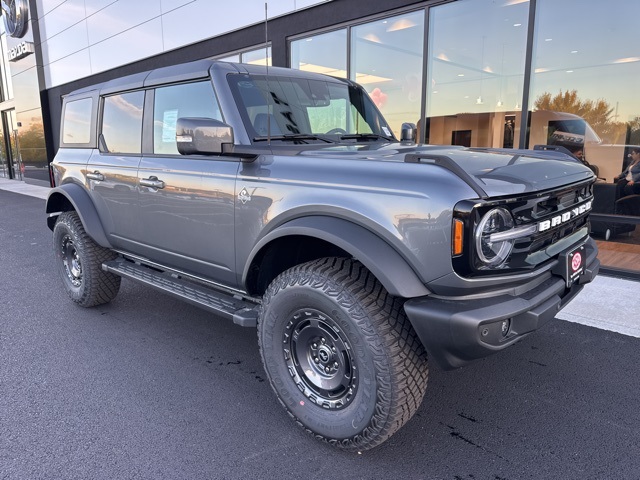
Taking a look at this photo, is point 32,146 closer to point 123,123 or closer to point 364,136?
point 123,123

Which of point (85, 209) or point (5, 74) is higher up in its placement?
point (5, 74)

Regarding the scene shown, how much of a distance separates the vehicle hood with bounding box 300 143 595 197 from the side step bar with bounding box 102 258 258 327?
1011mm

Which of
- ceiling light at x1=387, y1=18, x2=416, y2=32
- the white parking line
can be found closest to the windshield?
the white parking line

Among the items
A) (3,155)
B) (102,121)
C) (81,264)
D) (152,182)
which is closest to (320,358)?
(152,182)

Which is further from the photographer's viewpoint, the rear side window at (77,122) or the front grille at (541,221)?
the rear side window at (77,122)

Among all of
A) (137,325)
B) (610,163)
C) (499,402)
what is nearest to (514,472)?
(499,402)

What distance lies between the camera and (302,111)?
3.28m

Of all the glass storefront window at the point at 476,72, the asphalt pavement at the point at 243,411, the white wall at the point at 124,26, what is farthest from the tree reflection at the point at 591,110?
the white wall at the point at 124,26

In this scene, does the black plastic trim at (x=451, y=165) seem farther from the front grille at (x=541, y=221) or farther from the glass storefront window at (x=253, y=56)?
the glass storefront window at (x=253, y=56)

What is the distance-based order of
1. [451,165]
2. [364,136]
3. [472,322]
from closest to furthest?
[472,322], [451,165], [364,136]

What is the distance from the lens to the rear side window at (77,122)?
4.40m

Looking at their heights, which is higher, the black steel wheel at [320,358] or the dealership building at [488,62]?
A: the dealership building at [488,62]

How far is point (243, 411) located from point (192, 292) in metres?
0.90

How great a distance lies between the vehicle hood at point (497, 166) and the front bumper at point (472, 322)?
48 cm
